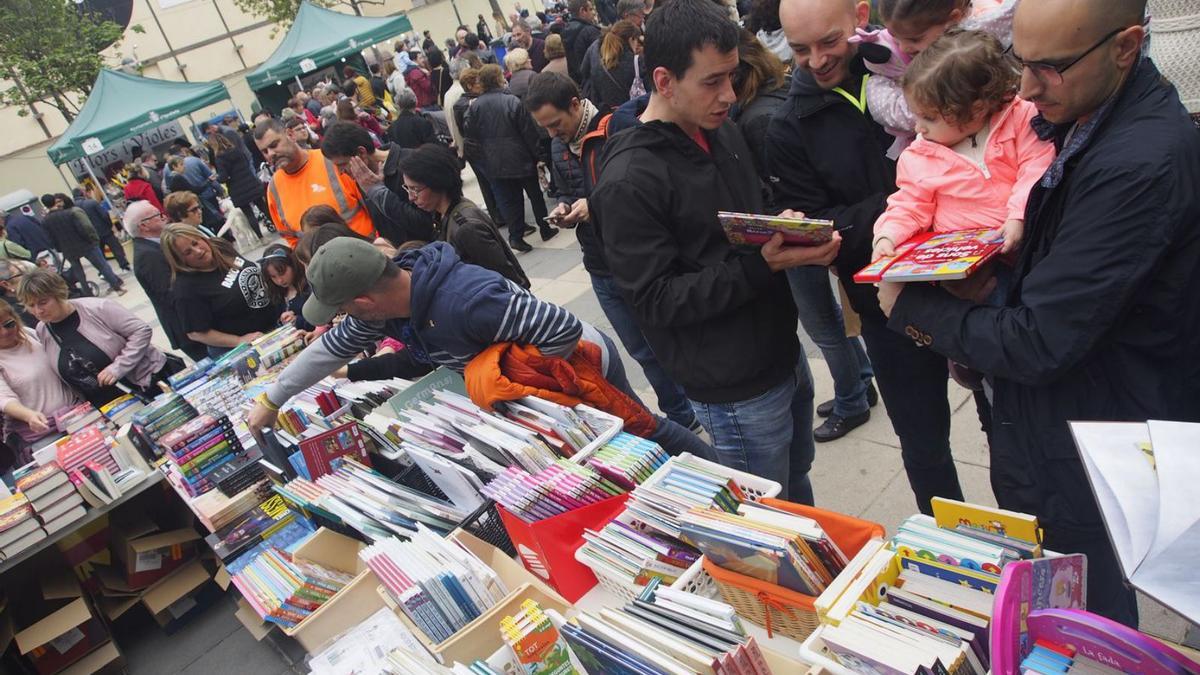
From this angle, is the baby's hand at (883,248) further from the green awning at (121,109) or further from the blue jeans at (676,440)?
the green awning at (121,109)

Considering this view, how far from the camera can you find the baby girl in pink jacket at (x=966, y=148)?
1670mm

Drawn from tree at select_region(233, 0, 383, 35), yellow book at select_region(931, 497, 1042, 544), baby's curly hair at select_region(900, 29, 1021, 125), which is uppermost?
tree at select_region(233, 0, 383, 35)

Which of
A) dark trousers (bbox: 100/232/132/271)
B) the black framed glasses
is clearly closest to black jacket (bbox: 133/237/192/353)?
the black framed glasses

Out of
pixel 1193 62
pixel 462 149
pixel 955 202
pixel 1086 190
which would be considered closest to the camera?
pixel 1086 190

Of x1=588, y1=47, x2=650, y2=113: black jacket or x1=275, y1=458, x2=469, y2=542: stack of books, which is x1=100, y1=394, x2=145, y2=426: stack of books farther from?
x1=588, y1=47, x2=650, y2=113: black jacket

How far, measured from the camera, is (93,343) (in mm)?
4734

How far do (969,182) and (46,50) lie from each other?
26445 mm

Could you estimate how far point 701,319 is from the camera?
2055mm

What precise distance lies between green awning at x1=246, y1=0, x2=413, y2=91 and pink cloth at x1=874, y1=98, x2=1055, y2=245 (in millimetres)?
16298

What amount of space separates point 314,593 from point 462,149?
5635mm

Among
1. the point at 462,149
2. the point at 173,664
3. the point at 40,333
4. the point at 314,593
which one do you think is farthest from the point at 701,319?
the point at 462,149

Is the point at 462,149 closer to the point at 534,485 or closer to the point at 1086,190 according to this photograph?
the point at 534,485

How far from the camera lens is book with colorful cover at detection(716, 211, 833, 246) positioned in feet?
5.88

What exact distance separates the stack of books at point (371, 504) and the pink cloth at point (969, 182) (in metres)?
1.66
